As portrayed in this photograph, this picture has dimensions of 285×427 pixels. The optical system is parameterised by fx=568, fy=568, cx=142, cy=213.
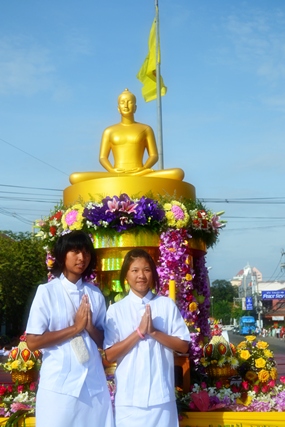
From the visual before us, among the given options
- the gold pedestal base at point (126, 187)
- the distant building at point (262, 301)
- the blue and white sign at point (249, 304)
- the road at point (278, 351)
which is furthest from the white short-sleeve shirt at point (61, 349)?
the blue and white sign at point (249, 304)

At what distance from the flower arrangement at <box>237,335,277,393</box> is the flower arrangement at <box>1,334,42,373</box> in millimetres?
2243

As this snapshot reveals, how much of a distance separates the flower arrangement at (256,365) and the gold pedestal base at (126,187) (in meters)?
2.08

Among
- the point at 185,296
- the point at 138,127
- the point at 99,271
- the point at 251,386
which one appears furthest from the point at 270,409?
the point at 138,127

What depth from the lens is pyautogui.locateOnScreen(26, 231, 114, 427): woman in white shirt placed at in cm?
329

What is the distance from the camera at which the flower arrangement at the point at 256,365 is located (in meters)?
6.15

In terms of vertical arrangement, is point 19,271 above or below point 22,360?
above

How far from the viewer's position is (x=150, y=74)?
15180mm

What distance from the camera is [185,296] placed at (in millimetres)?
7066

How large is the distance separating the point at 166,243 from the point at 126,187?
87 cm

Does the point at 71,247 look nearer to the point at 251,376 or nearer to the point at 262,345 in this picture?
the point at 251,376

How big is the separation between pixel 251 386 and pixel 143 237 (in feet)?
7.05

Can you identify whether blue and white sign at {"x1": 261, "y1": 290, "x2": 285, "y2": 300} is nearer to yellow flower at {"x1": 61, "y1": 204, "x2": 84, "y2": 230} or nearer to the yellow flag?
the yellow flag

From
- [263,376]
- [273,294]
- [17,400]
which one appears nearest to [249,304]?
[273,294]

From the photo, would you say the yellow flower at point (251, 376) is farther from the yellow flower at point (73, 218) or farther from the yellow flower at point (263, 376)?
the yellow flower at point (73, 218)
